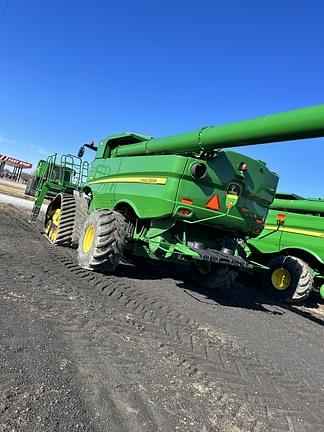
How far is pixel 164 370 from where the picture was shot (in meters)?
3.81

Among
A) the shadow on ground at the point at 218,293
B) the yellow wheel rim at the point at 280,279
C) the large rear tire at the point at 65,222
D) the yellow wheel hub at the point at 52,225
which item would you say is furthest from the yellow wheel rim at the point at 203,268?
the yellow wheel hub at the point at 52,225

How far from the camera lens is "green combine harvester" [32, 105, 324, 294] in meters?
6.66

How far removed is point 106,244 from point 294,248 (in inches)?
205

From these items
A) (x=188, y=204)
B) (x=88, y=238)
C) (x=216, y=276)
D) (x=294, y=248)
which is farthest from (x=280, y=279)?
(x=88, y=238)

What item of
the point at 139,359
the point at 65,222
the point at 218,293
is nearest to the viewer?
the point at 139,359

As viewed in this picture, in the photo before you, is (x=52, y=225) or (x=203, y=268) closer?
(x=203, y=268)

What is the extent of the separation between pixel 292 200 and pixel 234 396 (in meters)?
7.97

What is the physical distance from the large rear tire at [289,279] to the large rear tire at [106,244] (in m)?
4.28

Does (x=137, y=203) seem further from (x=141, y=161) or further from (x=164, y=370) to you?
(x=164, y=370)

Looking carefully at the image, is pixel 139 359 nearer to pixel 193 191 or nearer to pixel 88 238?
pixel 193 191

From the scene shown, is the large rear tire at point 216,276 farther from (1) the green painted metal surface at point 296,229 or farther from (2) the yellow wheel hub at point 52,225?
(2) the yellow wheel hub at point 52,225

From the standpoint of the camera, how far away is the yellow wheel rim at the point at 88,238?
776 centimetres

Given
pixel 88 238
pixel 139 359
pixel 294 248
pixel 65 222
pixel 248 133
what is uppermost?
pixel 248 133

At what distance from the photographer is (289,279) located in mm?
9703
